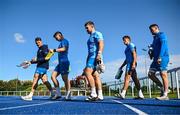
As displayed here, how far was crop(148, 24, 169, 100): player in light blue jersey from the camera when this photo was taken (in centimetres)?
727

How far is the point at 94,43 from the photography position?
24.1 ft

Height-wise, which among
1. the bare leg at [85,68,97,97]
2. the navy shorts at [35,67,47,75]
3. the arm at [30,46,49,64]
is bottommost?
the bare leg at [85,68,97,97]

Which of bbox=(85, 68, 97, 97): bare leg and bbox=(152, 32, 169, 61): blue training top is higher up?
bbox=(152, 32, 169, 61): blue training top

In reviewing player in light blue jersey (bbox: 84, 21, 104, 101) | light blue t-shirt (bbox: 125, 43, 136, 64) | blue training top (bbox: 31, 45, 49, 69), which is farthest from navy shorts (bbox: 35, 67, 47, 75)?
light blue t-shirt (bbox: 125, 43, 136, 64)

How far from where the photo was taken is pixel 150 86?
37.2 ft

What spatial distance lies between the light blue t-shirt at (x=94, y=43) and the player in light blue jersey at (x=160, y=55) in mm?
1466

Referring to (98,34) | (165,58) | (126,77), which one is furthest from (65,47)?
(165,58)

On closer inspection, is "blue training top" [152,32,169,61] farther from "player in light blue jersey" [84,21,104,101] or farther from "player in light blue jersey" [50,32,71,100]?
"player in light blue jersey" [50,32,71,100]

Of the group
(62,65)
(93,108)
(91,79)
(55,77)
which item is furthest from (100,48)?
(93,108)

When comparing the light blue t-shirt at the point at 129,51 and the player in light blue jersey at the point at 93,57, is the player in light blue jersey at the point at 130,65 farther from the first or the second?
the player in light blue jersey at the point at 93,57

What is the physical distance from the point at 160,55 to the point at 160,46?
0.25 meters

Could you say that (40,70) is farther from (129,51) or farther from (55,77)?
(129,51)

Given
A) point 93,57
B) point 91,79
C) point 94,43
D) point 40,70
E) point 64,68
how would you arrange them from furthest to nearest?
point 40,70 → point 64,68 → point 94,43 → point 93,57 → point 91,79

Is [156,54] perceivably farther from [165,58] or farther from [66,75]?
[66,75]
